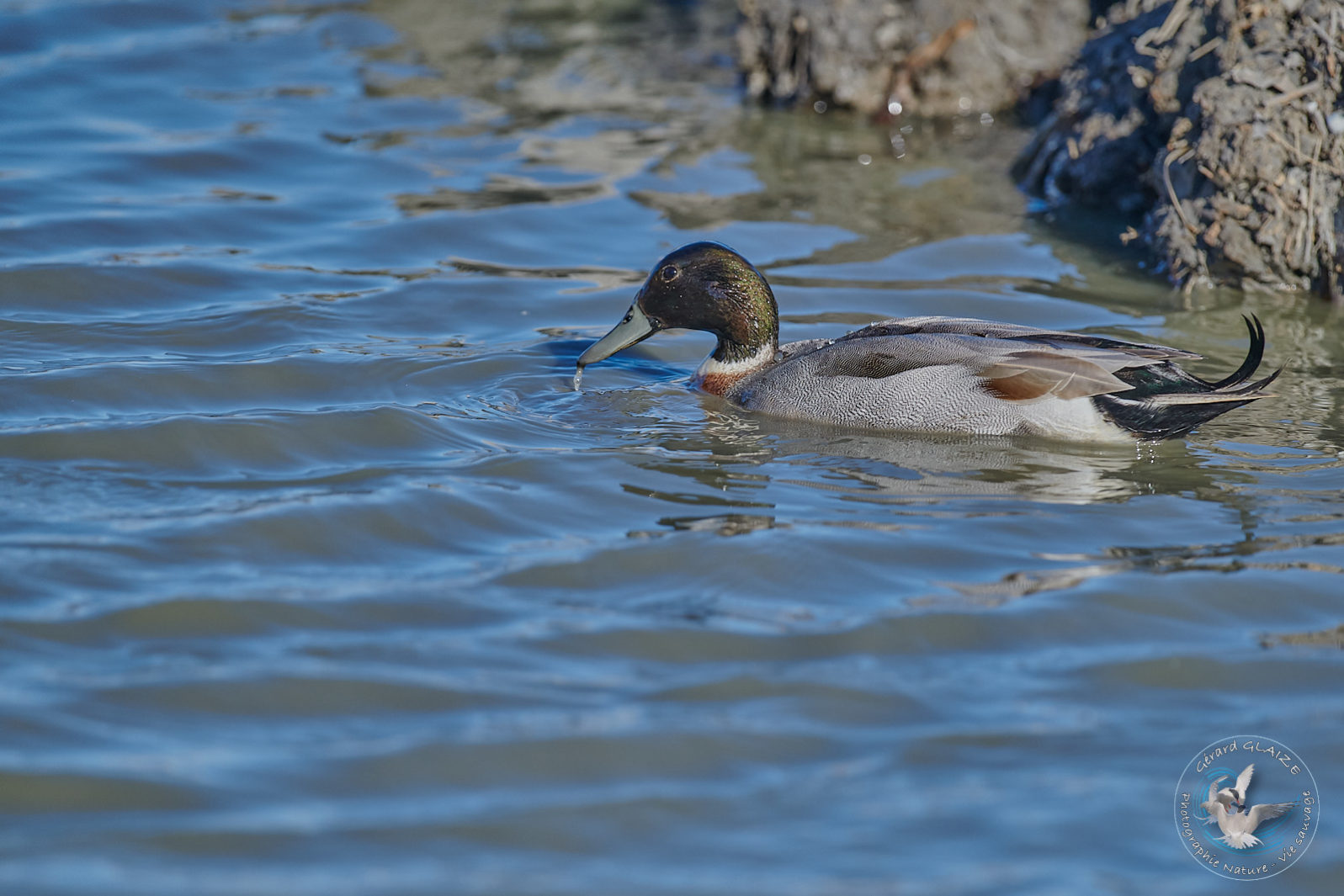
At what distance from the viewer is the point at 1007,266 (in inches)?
340

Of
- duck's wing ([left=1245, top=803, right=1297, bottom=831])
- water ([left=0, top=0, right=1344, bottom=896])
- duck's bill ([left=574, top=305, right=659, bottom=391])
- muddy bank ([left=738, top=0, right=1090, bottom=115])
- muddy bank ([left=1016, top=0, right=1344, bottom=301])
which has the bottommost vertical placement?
duck's wing ([left=1245, top=803, right=1297, bottom=831])

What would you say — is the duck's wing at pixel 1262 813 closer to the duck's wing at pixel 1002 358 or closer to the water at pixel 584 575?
the water at pixel 584 575

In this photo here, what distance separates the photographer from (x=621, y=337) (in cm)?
688

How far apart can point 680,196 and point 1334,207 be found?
4067mm

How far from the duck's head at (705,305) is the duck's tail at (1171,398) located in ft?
5.64

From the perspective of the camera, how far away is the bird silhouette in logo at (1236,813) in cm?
367

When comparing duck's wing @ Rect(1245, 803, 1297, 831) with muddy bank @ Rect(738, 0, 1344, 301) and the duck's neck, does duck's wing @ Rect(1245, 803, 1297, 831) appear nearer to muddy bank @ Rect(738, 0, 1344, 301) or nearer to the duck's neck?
the duck's neck

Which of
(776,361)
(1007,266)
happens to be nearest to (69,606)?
(776,361)

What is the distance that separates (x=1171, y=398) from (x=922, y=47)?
6376mm

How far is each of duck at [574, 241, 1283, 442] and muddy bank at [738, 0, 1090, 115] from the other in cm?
527

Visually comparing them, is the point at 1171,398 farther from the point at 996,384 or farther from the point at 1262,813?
the point at 1262,813

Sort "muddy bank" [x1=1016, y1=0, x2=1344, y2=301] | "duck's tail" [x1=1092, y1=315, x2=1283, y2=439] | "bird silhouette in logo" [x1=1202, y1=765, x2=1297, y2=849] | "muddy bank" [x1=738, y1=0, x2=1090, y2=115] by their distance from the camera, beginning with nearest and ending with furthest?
1. "bird silhouette in logo" [x1=1202, y1=765, x2=1297, y2=849]
2. "duck's tail" [x1=1092, y1=315, x2=1283, y2=439]
3. "muddy bank" [x1=1016, y1=0, x2=1344, y2=301]
4. "muddy bank" [x1=738, y1=0, x2=1090, y2=115]

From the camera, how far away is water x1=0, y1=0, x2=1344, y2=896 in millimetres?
3553

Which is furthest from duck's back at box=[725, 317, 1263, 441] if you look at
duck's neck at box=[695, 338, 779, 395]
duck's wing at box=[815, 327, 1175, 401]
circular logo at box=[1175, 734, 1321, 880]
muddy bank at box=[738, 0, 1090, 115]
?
muddy bank at box=[738, 0, 1090, 115]
